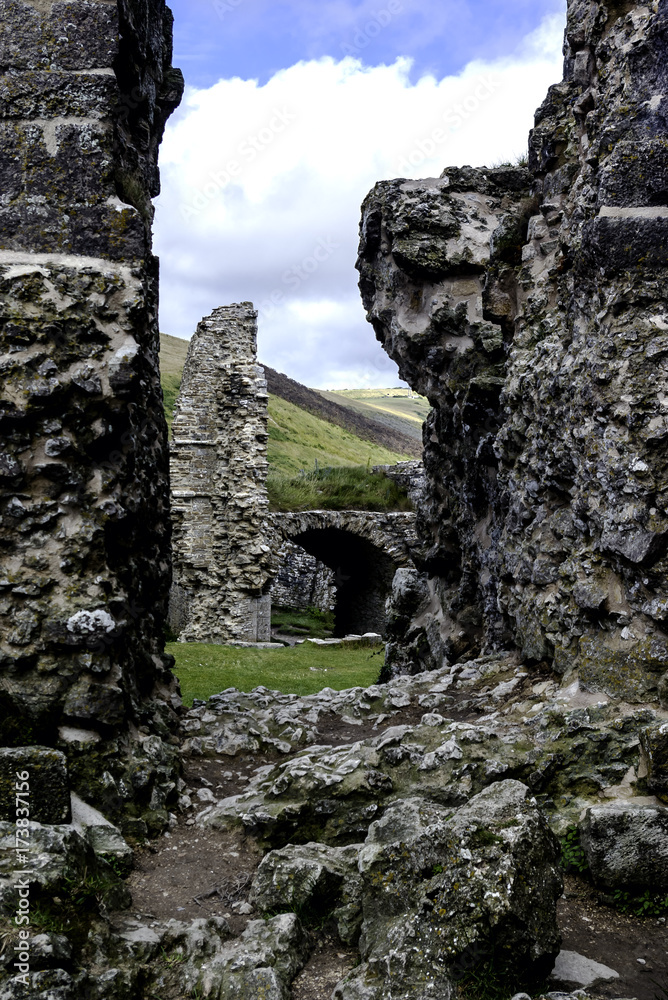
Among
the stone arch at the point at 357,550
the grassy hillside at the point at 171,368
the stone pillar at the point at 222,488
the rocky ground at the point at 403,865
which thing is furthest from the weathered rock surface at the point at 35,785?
the grassy hillside at the point at 171,368

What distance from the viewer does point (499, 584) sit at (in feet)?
22.4

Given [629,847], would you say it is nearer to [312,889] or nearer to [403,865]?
[403,865]

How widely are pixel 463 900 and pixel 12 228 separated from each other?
15.7ft

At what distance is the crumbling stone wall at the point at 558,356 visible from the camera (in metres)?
4.77

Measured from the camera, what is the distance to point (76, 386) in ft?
15.3

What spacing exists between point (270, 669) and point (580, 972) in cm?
851

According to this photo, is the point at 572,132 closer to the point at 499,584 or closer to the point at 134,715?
the point at 499,584

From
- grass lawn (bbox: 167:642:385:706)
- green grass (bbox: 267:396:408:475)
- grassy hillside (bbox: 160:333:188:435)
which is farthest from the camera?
green grass (bbox: 267:396:408:475)

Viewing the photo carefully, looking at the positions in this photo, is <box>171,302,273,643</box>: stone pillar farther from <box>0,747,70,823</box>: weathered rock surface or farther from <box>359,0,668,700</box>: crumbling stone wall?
<box>0,747,70,823</box>: weathered rock surface

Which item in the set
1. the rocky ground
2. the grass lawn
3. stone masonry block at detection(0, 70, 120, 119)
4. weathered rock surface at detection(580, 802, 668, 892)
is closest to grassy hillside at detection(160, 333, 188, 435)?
the grass lawn

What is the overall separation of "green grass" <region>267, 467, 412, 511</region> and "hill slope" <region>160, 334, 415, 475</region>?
36.7 ft

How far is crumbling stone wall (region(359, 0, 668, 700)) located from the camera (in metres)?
4.77

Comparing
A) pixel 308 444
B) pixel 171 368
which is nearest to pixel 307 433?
pixel 308 444

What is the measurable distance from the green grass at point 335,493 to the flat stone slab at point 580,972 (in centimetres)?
1701
